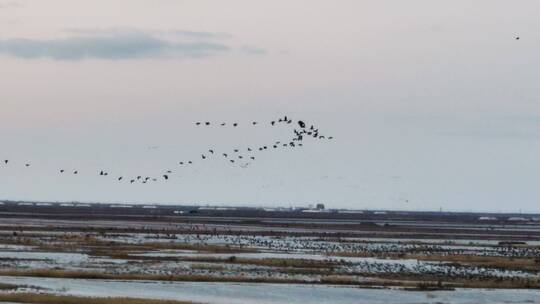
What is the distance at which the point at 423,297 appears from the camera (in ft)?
153

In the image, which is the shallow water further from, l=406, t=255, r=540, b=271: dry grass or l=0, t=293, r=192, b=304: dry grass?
l=406, t=255, r=540, b=271: dry grass

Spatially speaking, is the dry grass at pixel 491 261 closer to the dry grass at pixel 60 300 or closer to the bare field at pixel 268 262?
the bare field at pixel 268 262

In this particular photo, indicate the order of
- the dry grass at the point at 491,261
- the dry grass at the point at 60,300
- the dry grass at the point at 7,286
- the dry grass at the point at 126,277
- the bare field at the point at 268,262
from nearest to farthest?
1. the dry grass at the point at 60,300
2. the dry grass at the point at 7,286
3. the dry grass at the point at 126,277
4. the bare field at the point at 268,262
5. the dry grass at the point at 491,261

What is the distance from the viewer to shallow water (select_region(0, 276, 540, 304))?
44406 mm

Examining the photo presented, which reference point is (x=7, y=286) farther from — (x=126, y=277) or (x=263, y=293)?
(x=263, y=293)

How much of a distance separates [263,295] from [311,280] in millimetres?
6899

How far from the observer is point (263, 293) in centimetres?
4647

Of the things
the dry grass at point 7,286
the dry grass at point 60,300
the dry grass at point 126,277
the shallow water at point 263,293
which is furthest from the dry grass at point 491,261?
the dry grass at point 7,286

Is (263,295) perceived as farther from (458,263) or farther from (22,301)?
(458,263)

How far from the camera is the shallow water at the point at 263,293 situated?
44406mm

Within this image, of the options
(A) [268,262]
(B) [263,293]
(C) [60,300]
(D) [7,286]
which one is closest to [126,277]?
(D) [7,286]

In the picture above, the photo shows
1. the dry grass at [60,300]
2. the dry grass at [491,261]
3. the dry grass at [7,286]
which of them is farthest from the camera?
the dry grass at [491,261]

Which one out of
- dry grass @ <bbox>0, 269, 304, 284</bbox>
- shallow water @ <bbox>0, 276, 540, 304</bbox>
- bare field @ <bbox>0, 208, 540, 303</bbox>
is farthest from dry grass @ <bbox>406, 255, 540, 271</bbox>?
dry grass @ <bbox>0, 269, 304, 284</bbox>

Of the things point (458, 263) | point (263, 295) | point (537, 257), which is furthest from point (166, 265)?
point (537, 257)
